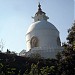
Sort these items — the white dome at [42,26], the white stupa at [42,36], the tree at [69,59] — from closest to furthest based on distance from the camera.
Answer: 1. the tree at [69,59]
2. the white stupa at [42,36]
3. the white dome at [42,26]

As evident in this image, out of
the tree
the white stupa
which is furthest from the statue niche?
the tree

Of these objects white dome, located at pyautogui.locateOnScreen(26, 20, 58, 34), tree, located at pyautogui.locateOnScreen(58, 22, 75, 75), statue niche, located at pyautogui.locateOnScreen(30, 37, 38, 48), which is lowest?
tree, located at pyautogui.locateOnScreen(58, 22, 75, 75)

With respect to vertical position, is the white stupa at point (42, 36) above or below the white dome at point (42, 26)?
below

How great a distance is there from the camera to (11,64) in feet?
91.5

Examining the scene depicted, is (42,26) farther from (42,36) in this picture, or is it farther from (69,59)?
(69,59)

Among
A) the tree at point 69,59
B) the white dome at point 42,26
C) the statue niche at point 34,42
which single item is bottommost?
the tree at point 69,59

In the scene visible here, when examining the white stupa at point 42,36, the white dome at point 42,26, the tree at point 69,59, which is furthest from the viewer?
the white dome at point 42,26

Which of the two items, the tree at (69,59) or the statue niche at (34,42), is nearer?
the tree at (69,59)

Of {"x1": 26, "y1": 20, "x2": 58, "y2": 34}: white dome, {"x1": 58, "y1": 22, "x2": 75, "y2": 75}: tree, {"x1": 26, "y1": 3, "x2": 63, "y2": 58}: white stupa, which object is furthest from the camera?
{"x1": 26, "y1": 20, "x2": 58, "y2": 34}: white dome

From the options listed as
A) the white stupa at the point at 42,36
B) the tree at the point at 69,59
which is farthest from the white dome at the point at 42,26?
the tree at the point at 69,59

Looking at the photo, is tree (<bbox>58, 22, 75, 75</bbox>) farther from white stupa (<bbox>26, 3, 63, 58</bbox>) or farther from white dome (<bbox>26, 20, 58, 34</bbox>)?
white dome (<bbox>26, 20, 58, 34</bbox>)

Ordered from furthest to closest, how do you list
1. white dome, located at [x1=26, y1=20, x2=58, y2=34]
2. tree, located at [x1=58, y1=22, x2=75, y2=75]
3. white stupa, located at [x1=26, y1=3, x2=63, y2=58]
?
white dome, located at [x1=26, y1=20, x2=58, y2=34], white stupa, located at [x1=26, y1=3, x2=63, y2=58], tree, located at [x1=58, y1=22, x2=75, y2=75]

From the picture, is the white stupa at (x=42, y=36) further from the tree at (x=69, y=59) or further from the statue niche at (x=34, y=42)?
the tree at (x=69, y=59)

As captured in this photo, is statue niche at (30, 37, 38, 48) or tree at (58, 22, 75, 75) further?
statue niche at (30, 37, 38, 48)
